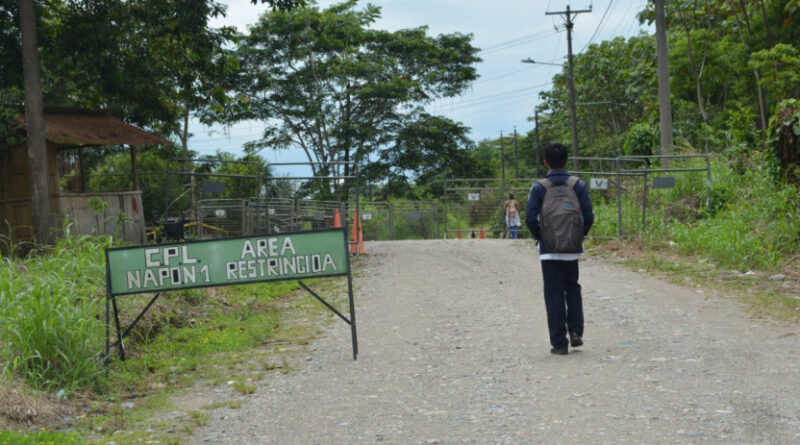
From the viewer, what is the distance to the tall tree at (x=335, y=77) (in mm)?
34125

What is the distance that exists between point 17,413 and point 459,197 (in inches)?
1055

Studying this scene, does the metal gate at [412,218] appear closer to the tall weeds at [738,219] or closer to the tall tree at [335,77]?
the tall tree at [335,77]

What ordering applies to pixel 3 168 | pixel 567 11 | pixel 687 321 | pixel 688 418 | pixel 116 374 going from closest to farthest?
pixel 688 418 → pixel 116 374 → pixel 687 321 → pixel 3 168 → pixel 567 11

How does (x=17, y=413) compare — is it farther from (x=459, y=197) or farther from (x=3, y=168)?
(x=459, y=197)

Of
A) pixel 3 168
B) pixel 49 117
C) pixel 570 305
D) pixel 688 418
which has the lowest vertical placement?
pixel 688 418

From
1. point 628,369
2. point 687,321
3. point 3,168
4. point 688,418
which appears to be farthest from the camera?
point 3,168

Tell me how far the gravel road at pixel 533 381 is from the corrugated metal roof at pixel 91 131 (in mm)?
9174

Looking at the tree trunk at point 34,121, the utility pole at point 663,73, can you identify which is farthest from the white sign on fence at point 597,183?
the tree trunk at point 34,121

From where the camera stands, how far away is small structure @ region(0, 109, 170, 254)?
16703mm

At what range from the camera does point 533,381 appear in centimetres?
605

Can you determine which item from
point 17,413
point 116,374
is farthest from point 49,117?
point 17,413

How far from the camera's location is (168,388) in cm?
663

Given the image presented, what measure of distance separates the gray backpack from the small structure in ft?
36.0

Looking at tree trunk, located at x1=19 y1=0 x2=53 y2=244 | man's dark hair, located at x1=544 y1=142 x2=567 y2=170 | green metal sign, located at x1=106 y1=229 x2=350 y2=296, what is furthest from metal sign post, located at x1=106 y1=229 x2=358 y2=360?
tree trunk, located at x1=19 y1=0 x2=53 y2=244
